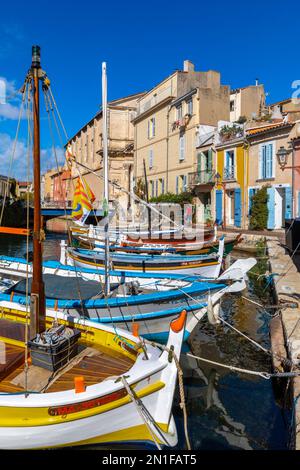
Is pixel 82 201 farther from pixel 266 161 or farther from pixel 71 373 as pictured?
pixel 266 161

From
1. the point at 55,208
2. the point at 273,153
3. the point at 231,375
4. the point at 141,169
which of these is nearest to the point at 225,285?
the point at 231,375

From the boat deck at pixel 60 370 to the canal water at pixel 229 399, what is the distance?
165cm

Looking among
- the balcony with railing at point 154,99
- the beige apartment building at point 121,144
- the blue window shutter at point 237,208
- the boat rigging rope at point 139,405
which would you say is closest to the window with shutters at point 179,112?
the balcony with railing at point 154,99

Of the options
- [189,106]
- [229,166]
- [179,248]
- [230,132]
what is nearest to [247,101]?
[189,106]

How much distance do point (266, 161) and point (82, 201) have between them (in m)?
17.5

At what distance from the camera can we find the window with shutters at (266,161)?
23922mm

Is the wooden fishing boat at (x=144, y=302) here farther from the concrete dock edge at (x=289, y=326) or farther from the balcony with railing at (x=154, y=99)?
the balcony with railing at (x=154, y=99)

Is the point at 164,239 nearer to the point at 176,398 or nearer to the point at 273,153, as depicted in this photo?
the point at 273,153

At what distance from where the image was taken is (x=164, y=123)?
35625mm

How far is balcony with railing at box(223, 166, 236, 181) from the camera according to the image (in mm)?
27691

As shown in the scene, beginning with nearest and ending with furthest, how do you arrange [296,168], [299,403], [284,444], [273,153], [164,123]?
[299,403] < [284,444] < [296,168] < [273,153] < [164,123]

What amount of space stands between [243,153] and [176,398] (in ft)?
73.5

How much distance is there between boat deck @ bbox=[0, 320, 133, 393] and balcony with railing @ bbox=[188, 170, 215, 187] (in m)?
24.8

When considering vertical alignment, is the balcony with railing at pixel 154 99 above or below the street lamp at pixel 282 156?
above
